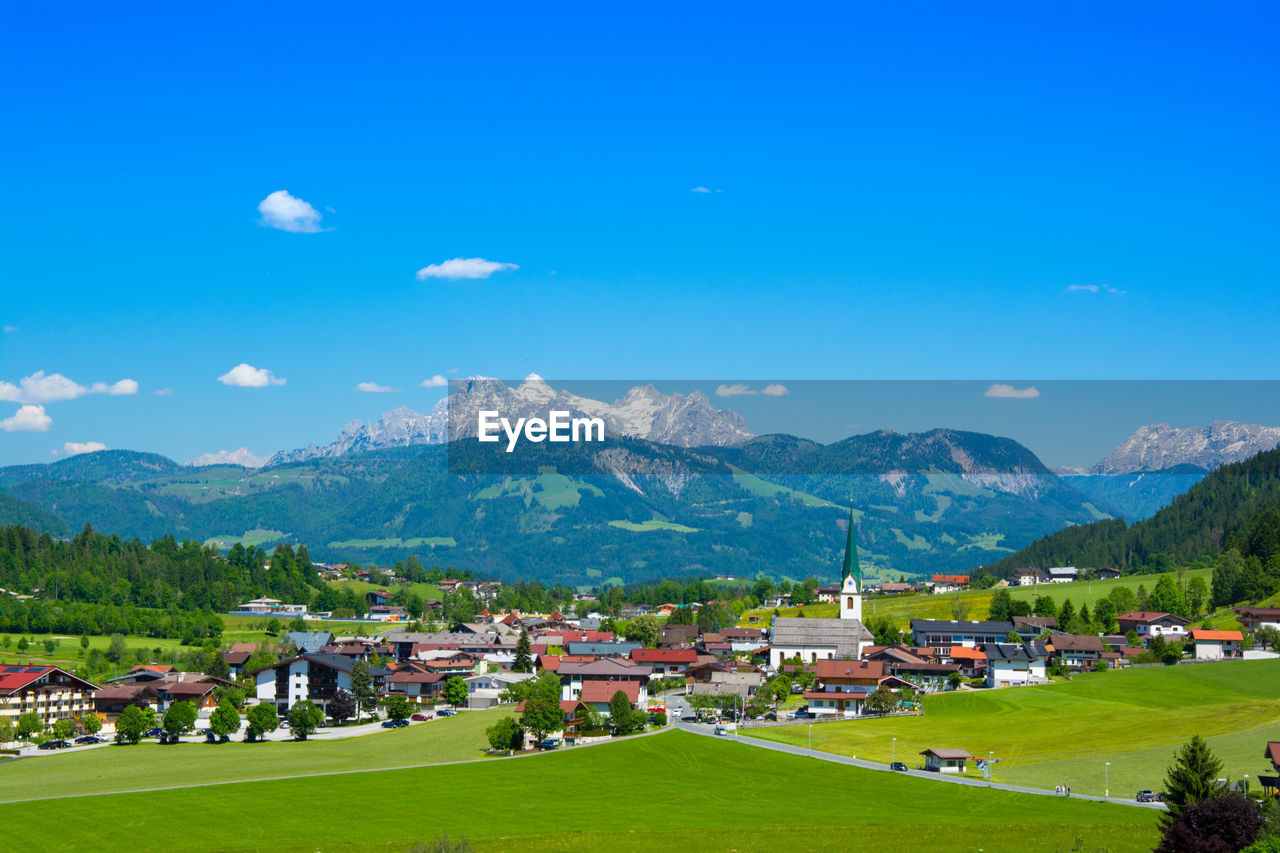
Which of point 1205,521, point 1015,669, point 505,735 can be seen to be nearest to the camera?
point 505,735

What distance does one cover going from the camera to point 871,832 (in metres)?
50.8

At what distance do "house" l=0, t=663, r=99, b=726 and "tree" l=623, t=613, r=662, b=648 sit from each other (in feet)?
186

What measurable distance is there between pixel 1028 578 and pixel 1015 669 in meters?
99.9

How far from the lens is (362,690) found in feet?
307

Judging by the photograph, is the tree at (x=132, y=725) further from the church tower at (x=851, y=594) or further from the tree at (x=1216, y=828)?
the church tower at (x=851, y=594)

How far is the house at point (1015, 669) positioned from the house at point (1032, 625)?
56.8ft

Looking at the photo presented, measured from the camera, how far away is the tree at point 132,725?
81.4m

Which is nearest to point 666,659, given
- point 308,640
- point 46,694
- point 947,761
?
point 947,761

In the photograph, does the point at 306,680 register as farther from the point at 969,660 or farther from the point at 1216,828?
the point at 1216,828

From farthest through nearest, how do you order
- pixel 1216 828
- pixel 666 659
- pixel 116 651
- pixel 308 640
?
pixel 308 640 < pixel 116 651 < pixel 666 659 < pixel 1216 828

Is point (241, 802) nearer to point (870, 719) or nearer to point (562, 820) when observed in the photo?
point (562, 820)

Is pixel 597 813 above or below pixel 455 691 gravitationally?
below

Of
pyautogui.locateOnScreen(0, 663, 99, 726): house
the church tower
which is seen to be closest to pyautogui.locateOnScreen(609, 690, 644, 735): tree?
pyautogui.locateOnScreen(0, 663, 99, 726): house

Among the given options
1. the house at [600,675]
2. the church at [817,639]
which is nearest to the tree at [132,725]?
the house at [600,675]
